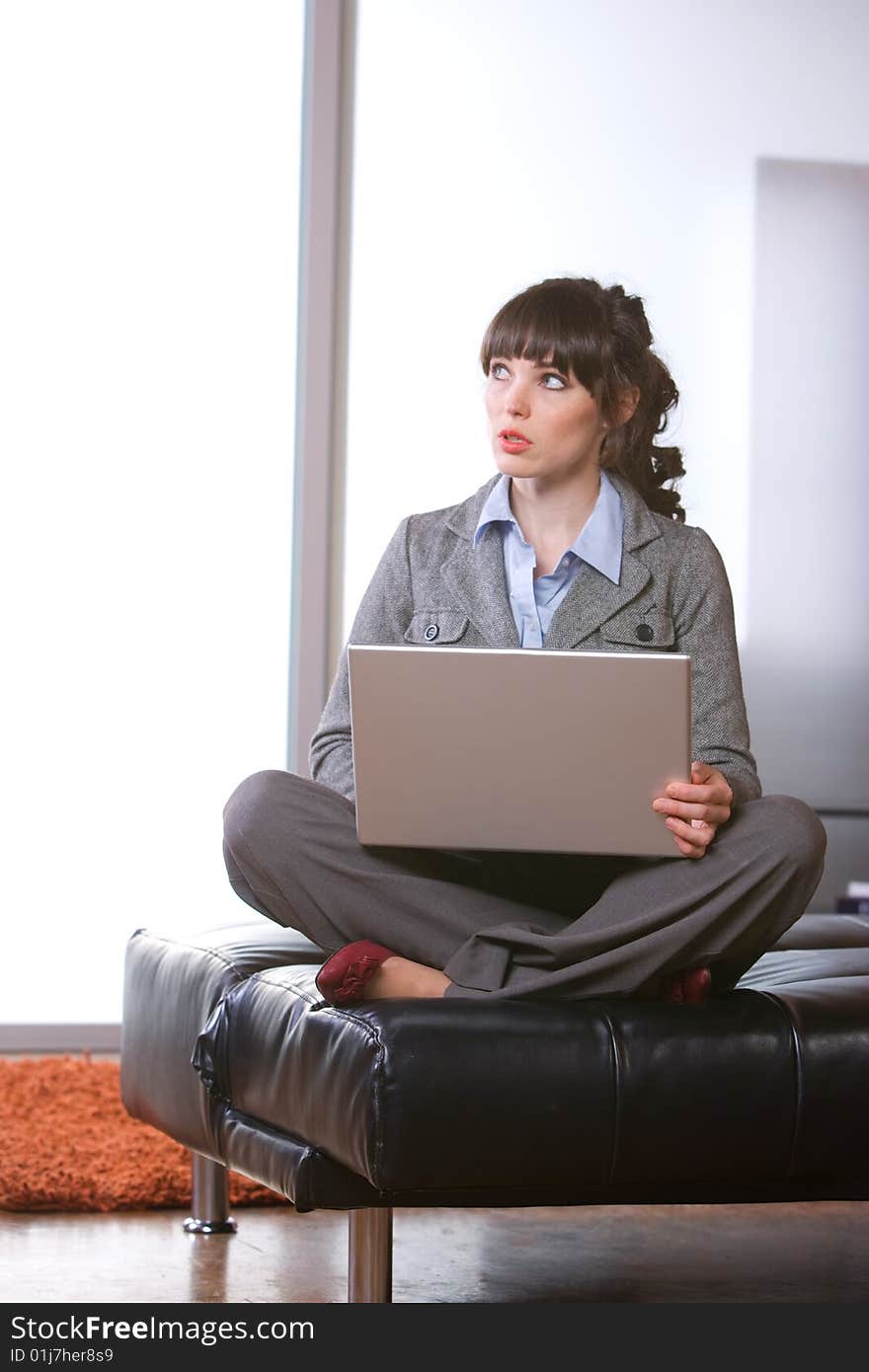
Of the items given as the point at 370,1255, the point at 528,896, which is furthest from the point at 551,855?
the point at 370,1255

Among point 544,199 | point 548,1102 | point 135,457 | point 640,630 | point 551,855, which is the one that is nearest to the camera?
point 548,1102

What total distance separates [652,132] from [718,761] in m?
2.61

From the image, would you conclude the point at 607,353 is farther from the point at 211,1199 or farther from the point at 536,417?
the point at 211,1199

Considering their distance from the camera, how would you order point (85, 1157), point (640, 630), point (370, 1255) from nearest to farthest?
point (370, 1255), point (640, 630), point (85, 1157)

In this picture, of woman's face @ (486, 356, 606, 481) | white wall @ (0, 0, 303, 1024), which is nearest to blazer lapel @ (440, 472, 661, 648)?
woman's face @ (486, 356, 606, 481)

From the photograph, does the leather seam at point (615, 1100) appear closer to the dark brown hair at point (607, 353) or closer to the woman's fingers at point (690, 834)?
the woman's fingers at point (690, 834)

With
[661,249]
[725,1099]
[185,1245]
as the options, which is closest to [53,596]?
A: [661,249]

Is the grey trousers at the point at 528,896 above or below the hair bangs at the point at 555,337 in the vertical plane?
below

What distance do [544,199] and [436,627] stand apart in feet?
7.42

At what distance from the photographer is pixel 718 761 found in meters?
1.97

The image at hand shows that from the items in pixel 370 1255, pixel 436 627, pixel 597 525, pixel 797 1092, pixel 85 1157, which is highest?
pixel 597 525

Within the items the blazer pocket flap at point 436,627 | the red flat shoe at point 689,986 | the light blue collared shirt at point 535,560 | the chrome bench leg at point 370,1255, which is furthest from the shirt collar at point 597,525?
the chrome bench leg at point 370,1255

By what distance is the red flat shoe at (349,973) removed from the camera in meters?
1.75

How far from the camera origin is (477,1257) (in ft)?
7.27
